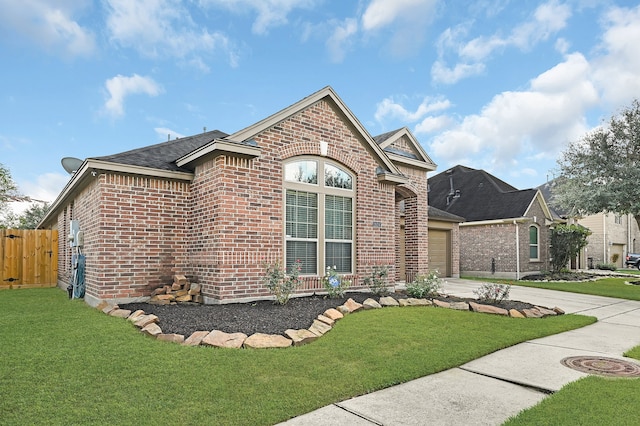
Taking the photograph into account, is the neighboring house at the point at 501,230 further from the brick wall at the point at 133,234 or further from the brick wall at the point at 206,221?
the brick wall at the point at 133,234

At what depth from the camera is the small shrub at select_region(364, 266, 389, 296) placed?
9117 millimetres

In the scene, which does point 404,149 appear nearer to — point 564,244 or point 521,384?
point 521,384

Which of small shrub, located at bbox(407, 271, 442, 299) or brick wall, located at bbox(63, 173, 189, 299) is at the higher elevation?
brick wall, located at bbox(63, 173, 189, 299)

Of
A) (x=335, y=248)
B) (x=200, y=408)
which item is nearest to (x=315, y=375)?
(x=200, y=408)

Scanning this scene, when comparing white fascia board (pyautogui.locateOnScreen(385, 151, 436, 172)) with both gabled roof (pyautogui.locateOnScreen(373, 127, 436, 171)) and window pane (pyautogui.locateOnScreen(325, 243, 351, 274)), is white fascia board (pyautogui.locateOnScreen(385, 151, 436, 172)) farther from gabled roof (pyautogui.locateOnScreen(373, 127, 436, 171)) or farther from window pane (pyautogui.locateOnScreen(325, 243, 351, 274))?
window pane (pyautogui.locateOnScreen(325, 243, 351, 274))

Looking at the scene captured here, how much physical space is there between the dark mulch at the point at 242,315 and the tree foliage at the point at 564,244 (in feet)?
53.7

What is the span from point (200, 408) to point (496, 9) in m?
11.7

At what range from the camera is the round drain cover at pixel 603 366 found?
14.5ft

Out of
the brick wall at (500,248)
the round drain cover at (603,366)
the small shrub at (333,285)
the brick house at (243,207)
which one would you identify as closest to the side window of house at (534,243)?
the brick wall at (500,248)

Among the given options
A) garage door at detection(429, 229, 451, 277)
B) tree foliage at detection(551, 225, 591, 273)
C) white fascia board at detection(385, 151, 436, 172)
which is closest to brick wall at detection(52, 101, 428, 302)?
white fascia board at detection(385, 151, 436, 172)

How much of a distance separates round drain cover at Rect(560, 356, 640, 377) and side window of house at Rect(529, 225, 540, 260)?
1628 cm

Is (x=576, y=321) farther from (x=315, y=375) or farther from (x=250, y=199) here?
(x=250, y=199)

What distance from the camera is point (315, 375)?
4.09 m

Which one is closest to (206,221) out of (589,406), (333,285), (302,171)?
(302,171)
